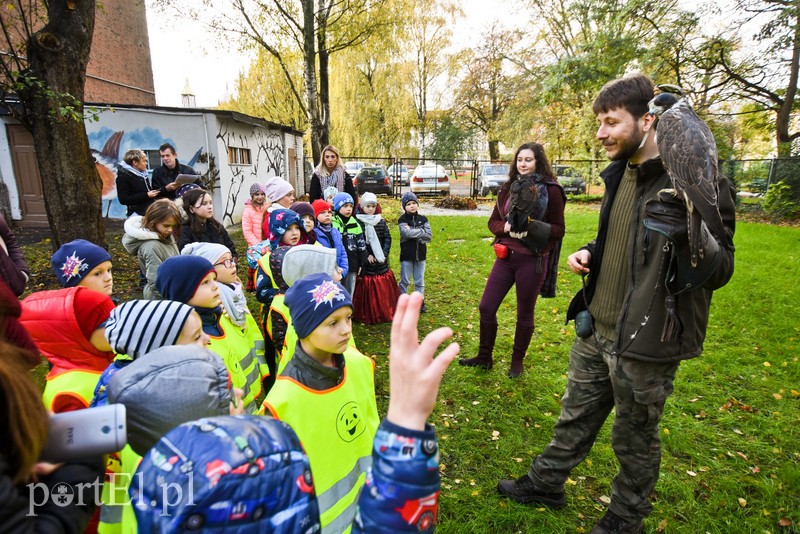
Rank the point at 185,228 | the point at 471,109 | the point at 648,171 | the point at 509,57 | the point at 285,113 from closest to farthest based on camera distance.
A: the point at 648,171
the point at 185,228
the point at 285,113
the point at 509,57
the point at 471,109

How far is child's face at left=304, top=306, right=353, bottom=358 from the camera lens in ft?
6.13

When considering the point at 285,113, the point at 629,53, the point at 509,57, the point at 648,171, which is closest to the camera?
the point at 648,171

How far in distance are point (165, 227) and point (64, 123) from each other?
99.0 inches

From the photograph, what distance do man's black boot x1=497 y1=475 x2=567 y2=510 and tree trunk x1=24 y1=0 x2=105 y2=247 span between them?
17.8ft

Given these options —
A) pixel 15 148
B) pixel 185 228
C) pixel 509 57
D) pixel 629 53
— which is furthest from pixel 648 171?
pixel 509 57

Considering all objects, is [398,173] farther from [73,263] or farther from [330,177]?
[73,263]

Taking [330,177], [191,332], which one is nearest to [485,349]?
[191,332]

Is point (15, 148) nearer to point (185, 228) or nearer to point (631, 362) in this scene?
point (185, 228)

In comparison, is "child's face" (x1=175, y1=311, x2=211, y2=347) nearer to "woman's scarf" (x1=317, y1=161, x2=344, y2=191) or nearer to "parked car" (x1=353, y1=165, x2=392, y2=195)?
"woman's scarf" (x1=317, y1=161, x2=344, y2=191)

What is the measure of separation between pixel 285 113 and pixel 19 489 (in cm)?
2519

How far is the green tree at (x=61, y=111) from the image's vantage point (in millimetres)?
4645

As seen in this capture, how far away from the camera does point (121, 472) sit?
4.62 ft

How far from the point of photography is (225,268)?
3.09 m

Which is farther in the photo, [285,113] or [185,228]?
[285,113]
